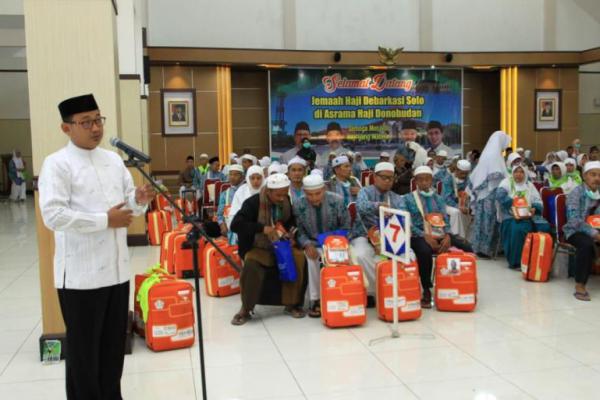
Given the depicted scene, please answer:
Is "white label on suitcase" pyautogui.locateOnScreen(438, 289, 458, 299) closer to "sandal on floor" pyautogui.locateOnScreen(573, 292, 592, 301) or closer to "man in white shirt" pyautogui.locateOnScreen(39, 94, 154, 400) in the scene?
"sandal on floor" pyautogui.locateOnScreen(573, 292, 592, 301)

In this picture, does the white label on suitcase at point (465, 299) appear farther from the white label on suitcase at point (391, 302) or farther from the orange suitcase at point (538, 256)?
the orange suitcase at point (538, 256)

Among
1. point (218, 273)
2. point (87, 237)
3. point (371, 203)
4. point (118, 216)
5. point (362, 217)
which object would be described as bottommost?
point (218, 273)

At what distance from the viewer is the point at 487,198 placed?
8.26 meters

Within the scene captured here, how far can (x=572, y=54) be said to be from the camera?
18562mm

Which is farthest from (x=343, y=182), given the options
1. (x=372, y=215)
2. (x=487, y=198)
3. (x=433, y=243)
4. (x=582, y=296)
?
(x=582, y=296)

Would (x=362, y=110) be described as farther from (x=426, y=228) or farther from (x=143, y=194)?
(x=143, y=194)

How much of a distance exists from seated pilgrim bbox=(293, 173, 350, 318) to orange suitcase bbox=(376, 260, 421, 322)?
2.02 ft

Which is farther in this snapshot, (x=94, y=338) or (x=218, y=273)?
(x=218, y=273)

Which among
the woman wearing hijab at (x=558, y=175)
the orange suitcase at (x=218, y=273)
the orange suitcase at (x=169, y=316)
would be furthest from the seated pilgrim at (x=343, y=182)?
the woman wearing hijab at (x=558, y=175)

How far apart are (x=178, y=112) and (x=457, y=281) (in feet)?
41.6

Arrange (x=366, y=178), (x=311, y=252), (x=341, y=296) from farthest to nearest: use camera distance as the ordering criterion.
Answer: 1. (x=366, y=178)
2. (x=311, y=252)
3. (x=341, y=296)

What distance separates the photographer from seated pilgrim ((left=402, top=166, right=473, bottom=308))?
590 centimetres

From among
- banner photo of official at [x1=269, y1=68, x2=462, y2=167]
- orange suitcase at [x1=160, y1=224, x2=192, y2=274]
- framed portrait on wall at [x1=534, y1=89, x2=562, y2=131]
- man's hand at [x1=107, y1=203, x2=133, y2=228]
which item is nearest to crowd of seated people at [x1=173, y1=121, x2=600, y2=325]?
orange suitcase at [x1=160, y1=224, x2=192, y2=274]

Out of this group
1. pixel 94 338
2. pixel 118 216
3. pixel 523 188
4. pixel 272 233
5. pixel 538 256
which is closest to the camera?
pixel 118 216
